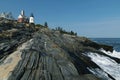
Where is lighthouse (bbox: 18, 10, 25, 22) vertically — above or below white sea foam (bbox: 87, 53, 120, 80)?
above

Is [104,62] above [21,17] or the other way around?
the other way around

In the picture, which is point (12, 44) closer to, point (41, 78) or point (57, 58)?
point (57, 58)

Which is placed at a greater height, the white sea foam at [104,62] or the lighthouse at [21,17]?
the lighthouse at [21,17]

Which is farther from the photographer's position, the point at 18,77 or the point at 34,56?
the point at 34,56

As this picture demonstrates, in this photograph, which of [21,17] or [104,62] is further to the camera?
[21,17]

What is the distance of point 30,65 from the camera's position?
53.0 ft

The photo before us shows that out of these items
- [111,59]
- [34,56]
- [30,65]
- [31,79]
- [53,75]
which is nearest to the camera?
[31,79]

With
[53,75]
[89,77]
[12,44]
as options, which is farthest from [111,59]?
[53,75]

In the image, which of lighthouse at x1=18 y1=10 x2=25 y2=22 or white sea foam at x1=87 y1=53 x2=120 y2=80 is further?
lighthouse at x1=18 y1=10 x2=25 y2=22

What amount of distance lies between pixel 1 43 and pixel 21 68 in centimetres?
1072

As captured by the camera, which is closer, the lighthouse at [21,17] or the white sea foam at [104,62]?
the white sea foam at [104,62]

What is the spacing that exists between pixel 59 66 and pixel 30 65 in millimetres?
2215

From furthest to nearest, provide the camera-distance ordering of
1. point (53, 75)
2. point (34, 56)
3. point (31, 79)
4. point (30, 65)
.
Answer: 1. point (34, 56)
2. point (30, 65)
3. point (53, 75)
4. point (31, 79)

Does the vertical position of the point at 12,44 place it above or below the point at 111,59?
above
